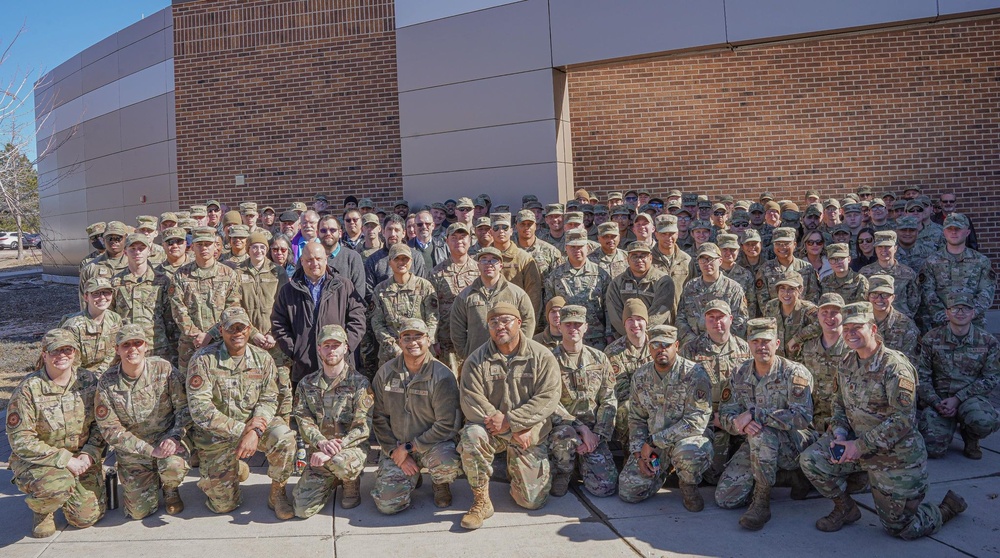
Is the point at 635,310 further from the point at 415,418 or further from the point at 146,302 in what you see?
the point at 146,302

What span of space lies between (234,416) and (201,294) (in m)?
1.55

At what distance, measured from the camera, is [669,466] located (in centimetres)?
592

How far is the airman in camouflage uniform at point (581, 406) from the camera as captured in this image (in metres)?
5.96

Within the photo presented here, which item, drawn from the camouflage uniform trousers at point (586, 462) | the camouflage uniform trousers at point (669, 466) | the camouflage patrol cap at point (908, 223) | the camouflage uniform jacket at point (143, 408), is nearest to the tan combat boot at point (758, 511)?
the camouflage uniform trousers at point (669, 466)

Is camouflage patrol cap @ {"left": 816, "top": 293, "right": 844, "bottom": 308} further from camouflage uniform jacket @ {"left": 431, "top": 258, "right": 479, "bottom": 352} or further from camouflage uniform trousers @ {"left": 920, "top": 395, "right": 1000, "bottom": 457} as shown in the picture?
camouflage uniform jacket @ {"left": 431, "top": 258, "right": 479, "bottom": 352}

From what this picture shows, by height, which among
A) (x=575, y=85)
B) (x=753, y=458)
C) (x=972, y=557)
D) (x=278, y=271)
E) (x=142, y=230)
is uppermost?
(x=575, y=85)

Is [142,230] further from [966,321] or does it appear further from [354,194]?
[966,321]

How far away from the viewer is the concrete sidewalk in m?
4.88

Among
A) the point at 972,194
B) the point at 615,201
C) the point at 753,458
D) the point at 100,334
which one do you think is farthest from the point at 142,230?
the point at 972,194

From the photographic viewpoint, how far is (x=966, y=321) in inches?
267

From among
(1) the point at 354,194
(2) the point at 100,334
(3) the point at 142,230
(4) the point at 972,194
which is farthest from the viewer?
(1) the point at 354,194

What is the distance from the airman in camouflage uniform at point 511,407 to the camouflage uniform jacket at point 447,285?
152 cm

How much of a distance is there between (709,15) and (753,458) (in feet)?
22.8

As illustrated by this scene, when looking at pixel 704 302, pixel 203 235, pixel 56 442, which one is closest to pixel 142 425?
pixel 56 442
